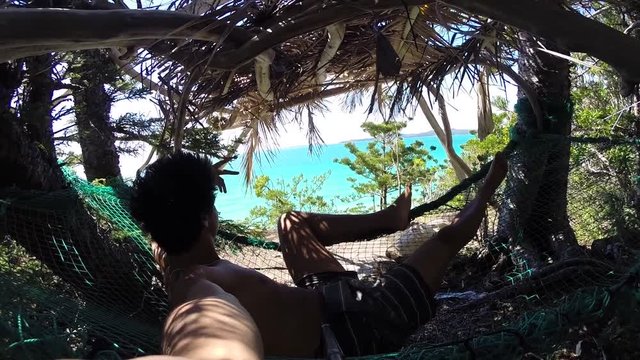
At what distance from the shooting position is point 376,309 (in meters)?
1.51

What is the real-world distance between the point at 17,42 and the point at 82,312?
726 millimetres

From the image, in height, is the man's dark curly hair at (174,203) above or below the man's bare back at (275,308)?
above

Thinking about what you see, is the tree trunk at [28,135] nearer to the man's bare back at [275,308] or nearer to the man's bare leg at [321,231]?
the man's bare back at [275,308]

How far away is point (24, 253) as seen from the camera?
5.89 ft

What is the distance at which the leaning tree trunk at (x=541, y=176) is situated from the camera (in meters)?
2.15

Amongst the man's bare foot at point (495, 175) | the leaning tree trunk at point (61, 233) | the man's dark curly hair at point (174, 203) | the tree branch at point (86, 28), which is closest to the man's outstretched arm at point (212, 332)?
the man's dark curly hair at point (174, 203)

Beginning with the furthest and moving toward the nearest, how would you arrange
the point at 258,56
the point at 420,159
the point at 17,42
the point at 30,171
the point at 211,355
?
the point at 420,159 < the point at 30,171 < the point at 258,56 < the point at 17,42 < the point at 211,355

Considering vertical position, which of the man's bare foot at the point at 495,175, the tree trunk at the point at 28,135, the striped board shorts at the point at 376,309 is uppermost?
the tree trunk at the point at 28,135

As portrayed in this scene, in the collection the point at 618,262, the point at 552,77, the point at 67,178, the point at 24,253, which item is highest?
the point at 552,77

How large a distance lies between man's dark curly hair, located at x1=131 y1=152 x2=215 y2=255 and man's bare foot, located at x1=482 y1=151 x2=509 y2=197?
3.21ft

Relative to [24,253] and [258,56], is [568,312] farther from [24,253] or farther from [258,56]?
[24,253]

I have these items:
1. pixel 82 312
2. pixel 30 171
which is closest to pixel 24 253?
pixel 30 171

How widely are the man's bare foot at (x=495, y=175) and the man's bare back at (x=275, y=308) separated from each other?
2.55 feet

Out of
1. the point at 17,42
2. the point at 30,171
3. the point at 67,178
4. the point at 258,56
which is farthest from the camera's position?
the point at 67,178
